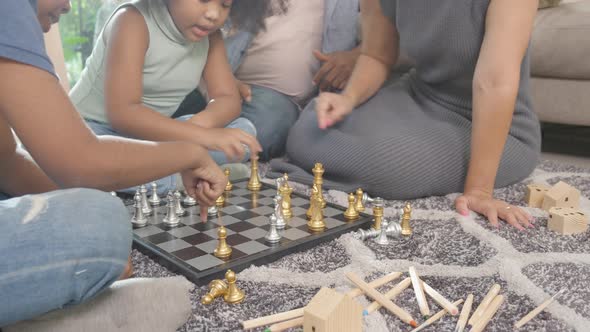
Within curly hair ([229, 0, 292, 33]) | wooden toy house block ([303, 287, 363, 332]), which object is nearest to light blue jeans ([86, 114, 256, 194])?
curly hair ([229, 0, 292, 33])

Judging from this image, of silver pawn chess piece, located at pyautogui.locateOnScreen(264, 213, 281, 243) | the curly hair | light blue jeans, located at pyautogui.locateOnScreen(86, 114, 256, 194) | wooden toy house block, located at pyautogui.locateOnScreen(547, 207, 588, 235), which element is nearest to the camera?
silver pawn chess piece, located at pyautogui.locateOnScreen(264, 213, 281, 243)

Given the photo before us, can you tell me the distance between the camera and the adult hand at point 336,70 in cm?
178

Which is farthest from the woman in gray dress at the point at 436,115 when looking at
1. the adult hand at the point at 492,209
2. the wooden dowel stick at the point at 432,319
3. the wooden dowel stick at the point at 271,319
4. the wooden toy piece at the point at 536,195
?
the wooden dowel stick at the point at 271,319

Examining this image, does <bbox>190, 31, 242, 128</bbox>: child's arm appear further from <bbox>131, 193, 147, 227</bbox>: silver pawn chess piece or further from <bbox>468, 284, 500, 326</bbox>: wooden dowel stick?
<bbox>468, 284, 500, 326</bbox>: wooden dowel stick

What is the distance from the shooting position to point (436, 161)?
1310 millimetres

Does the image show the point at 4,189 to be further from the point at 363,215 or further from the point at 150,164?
the point at 363,215

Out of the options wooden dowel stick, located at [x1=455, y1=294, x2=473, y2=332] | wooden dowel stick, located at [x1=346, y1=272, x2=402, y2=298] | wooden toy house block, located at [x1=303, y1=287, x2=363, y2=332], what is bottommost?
wooden dowel stick, located at [x1=346, y1=272, x2=402, y2=298]

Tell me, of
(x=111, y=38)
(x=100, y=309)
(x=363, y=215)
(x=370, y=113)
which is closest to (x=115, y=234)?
(x=100, y=309)

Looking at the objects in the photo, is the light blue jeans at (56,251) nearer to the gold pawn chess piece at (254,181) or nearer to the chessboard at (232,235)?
the chessboard at (232,235)

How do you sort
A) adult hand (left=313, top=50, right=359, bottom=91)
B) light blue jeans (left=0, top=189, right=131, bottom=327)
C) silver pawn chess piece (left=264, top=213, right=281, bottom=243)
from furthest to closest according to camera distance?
adult hand (left=313, top=50, right=359, bottom=91), silver pawn chess piece (left=264, top=213, right=281, bottom=243), light blue jeans (left=0, top=189, right=131, bottom=327)

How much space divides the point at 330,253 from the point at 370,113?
579 mm

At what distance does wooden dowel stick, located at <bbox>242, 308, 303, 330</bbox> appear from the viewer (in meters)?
0.73

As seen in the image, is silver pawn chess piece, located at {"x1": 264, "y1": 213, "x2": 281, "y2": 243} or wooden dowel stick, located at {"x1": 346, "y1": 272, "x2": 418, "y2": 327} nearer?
wooden dowel stick, located at {"x1": 346, "y1": 272, "x2": 418, "y2": 327}

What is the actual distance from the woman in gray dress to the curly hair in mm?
295
